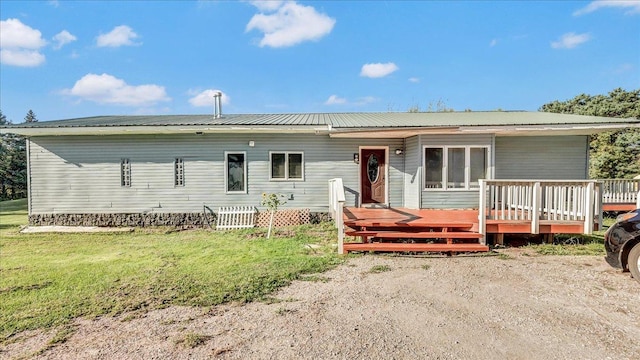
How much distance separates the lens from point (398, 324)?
3342 millimetres

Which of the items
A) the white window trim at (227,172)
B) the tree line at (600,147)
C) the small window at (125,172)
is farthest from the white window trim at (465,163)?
the tree line at (600,147)

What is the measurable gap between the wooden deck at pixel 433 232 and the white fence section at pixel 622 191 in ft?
24.6

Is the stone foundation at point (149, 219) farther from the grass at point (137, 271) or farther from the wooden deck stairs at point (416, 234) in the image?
the wooden deck stairs at point (416, 234)

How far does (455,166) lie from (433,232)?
314cm

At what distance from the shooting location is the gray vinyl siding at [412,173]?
907 centimetres

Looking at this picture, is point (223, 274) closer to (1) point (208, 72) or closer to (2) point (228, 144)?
(2) point (228, 144)

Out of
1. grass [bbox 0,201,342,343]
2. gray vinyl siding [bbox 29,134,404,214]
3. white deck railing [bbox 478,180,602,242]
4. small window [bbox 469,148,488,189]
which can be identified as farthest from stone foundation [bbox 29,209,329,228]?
white deck railing [bbox 478,180,602,242]

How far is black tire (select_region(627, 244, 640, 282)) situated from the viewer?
180 inches

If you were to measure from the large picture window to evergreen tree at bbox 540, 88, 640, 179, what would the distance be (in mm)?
11719

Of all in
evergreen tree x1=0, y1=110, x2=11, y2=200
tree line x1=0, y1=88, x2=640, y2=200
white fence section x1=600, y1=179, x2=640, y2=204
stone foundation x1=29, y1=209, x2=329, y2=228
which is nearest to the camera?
stone foundation x1=29, y1=209, x2=329, y2=228

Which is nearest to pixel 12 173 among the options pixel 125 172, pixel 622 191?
pixel 125 172

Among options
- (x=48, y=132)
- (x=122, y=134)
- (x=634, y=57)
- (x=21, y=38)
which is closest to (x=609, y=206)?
(x=634, y=57)

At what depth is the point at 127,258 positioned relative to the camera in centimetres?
635

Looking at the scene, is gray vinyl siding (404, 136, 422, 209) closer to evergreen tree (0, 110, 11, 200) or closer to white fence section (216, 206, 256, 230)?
white fence section (216, 206, 256, 230)
